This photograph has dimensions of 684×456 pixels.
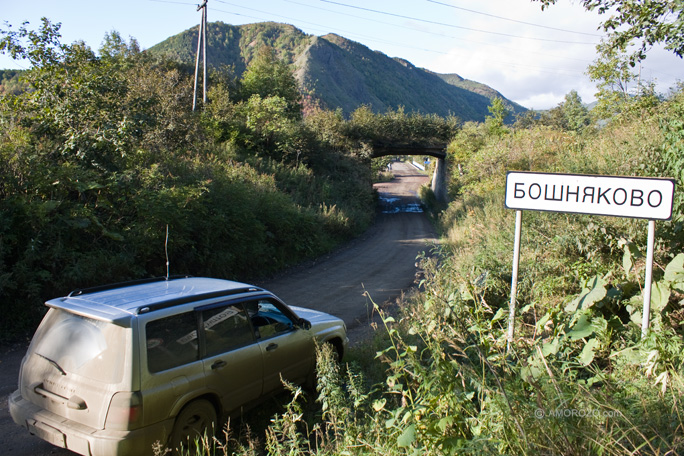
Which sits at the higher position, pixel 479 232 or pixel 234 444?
pixel 479 232

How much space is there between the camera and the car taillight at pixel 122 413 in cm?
376

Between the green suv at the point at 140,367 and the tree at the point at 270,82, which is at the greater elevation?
the tree at the point at 270,82

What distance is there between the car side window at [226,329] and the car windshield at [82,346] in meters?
0.89

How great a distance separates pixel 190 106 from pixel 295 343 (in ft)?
76.4

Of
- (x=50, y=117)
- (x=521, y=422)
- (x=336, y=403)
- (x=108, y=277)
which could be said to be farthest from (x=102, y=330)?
(x=50, y=117)

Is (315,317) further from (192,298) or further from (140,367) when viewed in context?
(140,367)

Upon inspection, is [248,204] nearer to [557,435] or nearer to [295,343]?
[295,343]

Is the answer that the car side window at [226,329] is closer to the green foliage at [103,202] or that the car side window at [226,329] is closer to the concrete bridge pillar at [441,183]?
the green foliage at [103,202]

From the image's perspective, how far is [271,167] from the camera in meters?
24.3

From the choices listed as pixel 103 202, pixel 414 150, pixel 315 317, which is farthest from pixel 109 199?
pixel 414 150

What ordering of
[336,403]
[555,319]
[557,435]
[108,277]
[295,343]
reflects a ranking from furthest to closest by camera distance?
[108,277]
[295,343]
[555,319]
[336,403]
[557,435]

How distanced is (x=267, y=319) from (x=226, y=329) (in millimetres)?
717

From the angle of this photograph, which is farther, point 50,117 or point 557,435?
point 50,117

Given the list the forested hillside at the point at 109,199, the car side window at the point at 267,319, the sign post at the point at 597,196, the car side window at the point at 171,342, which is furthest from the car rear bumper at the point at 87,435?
the sign post at the point at 597,196
